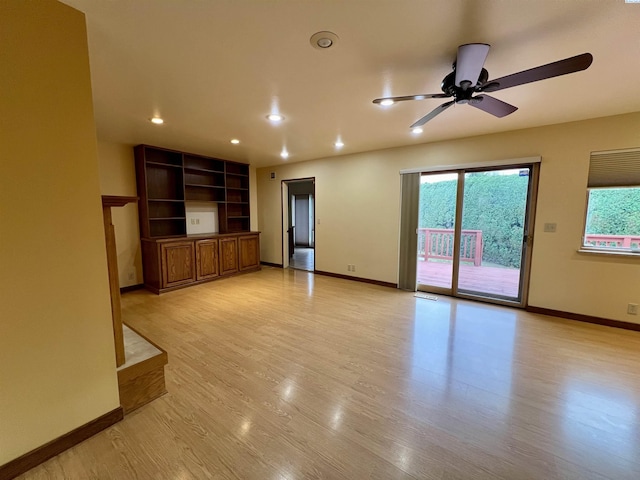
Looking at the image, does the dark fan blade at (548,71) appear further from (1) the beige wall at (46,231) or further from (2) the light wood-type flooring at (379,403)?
(1) the beige wall at (46,231)

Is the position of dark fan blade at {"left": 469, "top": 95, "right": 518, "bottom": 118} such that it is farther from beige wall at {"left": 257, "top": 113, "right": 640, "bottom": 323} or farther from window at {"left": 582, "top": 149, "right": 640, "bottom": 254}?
window at {"left": 582, "top": 149, "right": 640, "bottom": 254}

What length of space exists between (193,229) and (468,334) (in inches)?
194

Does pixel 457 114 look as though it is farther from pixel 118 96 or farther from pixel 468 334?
pixel 118 96

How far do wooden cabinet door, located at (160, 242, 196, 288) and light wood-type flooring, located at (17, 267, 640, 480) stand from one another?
1.04 metres

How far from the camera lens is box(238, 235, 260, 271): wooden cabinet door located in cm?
554

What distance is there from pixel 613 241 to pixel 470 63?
3103 millimetres

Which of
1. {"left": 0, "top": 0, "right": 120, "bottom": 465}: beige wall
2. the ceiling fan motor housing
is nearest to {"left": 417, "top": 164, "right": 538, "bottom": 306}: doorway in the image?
the ceiling fan motor housing

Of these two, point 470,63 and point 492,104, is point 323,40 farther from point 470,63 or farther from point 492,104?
point 492,104

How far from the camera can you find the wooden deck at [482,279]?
3.93 metres

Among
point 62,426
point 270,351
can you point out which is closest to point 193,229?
point 270,351

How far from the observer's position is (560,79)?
2.08 m

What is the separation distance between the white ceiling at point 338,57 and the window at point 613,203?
0.55 metres

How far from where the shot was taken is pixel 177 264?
4.39 m

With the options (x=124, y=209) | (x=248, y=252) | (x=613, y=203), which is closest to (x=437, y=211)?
(x=613, y=203)
